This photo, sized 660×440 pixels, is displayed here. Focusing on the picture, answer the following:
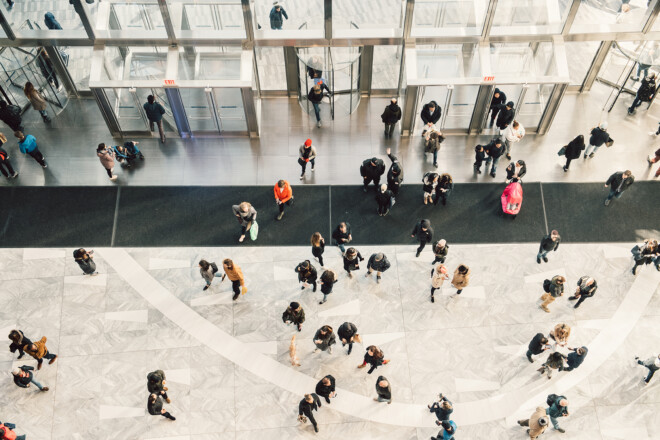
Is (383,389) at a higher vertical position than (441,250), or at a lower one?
lower

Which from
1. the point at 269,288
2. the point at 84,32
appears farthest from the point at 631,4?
the point at 84,32

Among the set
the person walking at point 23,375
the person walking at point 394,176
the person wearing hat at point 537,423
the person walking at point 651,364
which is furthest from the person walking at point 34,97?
the person walking at point 651,364

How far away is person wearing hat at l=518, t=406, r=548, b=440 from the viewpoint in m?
10.8

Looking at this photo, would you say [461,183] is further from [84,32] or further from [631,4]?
[84,32]

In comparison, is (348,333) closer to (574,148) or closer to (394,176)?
(394,176)

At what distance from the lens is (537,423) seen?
432 inches

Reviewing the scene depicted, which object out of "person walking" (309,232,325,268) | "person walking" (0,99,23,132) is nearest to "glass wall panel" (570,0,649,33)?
"person walking" (309,232,325,268)

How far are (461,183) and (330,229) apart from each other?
3.68m

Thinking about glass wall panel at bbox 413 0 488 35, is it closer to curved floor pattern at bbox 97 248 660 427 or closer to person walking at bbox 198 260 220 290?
curved floor pattern at bbox 97 248 660 427

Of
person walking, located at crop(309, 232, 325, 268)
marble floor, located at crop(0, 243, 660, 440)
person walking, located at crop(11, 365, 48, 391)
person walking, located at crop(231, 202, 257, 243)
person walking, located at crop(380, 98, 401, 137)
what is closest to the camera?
Answer: person walking, located at crop(11, 365, 48, 391)

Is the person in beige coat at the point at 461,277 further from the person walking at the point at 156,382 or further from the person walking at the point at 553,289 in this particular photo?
the person walking at the point at 156,382

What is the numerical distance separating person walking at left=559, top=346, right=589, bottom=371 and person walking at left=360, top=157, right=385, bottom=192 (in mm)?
5722

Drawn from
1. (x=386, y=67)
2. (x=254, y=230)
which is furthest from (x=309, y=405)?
(x=386, y=67)

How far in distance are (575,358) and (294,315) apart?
18.5 feet
